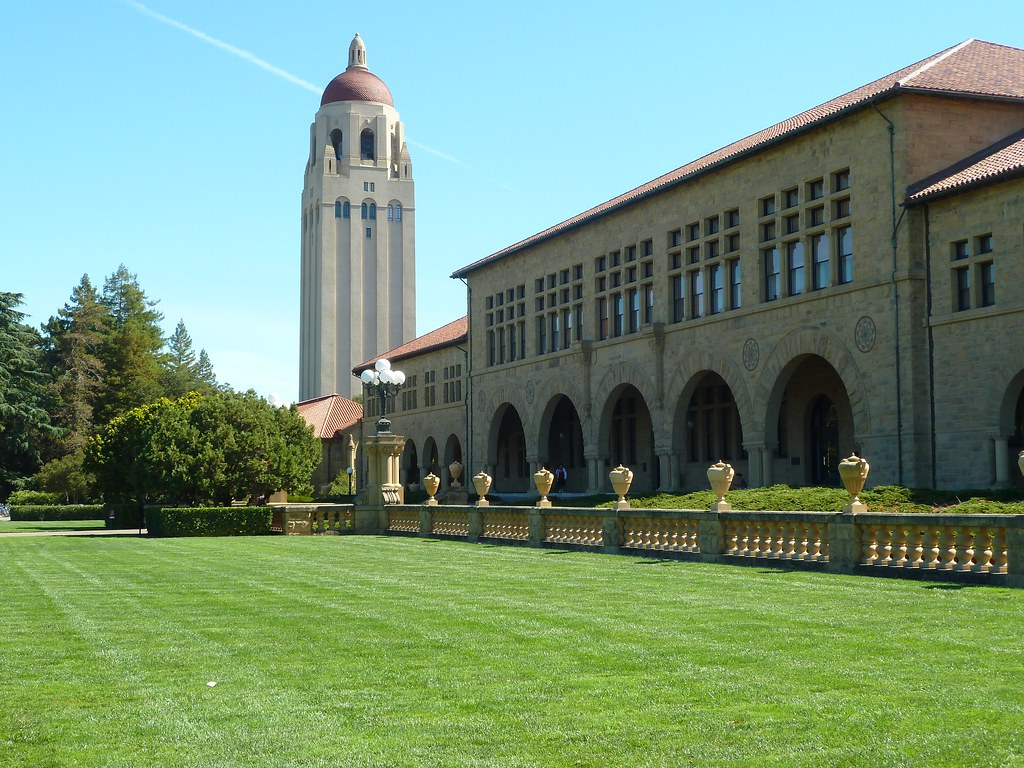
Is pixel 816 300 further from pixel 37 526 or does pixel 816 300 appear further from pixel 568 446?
pixel 37 526

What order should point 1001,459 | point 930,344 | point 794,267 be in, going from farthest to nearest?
1. point 794,267
2. point 930,344
3. point 1001,459

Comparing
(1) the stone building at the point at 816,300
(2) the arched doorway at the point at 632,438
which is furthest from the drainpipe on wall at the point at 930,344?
(2) the arched doorway at the point at 632,438

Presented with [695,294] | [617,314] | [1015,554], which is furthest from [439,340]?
[1015,554]

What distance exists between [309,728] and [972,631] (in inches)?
253

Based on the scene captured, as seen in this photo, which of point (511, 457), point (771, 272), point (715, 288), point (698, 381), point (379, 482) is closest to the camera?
point (379, 482)

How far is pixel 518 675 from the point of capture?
8.91 meters

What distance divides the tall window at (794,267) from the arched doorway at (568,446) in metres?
20.7

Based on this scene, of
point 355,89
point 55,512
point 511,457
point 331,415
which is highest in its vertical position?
point 355,89

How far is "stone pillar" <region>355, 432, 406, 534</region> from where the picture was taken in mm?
38875

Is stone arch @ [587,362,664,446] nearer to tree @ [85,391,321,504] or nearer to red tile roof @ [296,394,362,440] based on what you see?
tree @ [85,391,321,504]

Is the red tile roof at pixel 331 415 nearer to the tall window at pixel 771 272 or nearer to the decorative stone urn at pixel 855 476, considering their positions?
the tall window at pixel 771 272

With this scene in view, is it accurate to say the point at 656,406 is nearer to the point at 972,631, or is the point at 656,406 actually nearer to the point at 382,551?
the point at 382,551

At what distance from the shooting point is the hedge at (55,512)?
75.2 metres

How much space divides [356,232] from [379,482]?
8269 cm
